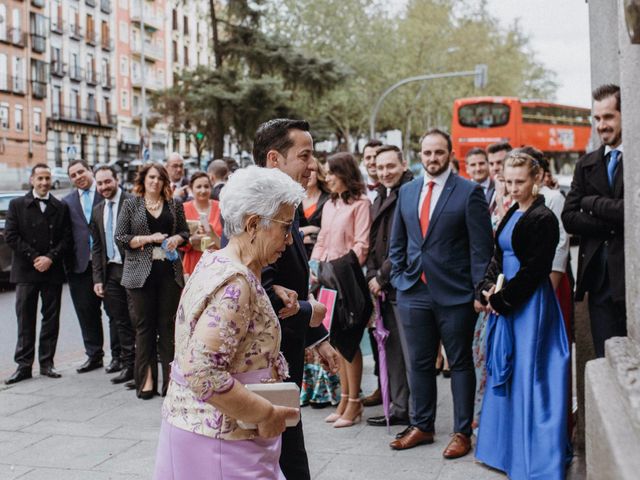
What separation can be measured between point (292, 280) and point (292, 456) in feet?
2.36

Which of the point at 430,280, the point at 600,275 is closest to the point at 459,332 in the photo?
the point at 430,280

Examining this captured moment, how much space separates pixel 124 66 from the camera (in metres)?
73.9

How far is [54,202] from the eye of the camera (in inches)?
352

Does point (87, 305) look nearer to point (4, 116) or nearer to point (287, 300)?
point (287, 300)

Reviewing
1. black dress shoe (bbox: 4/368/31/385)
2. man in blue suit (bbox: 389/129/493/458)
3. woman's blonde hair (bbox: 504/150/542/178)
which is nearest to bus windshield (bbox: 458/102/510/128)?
black dress shoe (bbox: 4/368/31/385)

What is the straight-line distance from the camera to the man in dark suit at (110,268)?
337 inches

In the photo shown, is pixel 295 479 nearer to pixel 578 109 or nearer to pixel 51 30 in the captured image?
pixel 578 109

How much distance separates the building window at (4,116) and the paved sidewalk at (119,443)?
52.5m

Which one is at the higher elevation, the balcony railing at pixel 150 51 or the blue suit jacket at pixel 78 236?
the balcony railing at pixel 150 51

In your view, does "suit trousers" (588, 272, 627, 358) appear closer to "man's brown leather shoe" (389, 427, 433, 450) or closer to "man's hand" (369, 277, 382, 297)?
"man's brown leather shoe" (389, 427, 433, 450)

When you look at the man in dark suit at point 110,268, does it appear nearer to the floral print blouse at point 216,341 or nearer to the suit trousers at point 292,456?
the suit trousers at point 292,456

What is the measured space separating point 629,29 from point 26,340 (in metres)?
7.17

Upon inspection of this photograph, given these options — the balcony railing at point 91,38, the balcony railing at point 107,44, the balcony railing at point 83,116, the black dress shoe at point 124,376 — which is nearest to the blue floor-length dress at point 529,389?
the black dress shoe at point 124,376

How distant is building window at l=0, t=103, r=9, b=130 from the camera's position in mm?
56594
